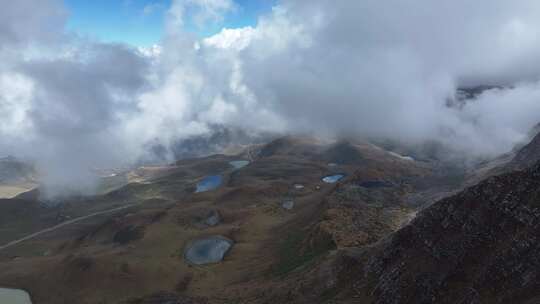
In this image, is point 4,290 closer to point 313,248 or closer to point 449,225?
point 313,248

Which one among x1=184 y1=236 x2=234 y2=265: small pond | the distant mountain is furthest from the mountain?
the distant mountain

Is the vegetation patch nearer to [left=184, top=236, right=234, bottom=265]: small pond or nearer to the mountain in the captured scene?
the mountain

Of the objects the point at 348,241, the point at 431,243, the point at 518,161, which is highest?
the point at 518,161

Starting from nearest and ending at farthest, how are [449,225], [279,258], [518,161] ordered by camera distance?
[449,225], [279,258], [518,161]

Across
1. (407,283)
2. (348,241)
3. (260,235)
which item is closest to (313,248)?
(348,241)

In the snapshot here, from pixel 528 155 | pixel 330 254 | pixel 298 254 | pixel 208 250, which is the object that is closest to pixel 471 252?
pixel 330 254

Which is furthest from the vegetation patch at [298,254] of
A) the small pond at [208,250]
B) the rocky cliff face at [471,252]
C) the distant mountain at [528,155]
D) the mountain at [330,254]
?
the distant mountain at [528,155]

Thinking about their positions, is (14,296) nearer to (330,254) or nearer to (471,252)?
(330,254)
